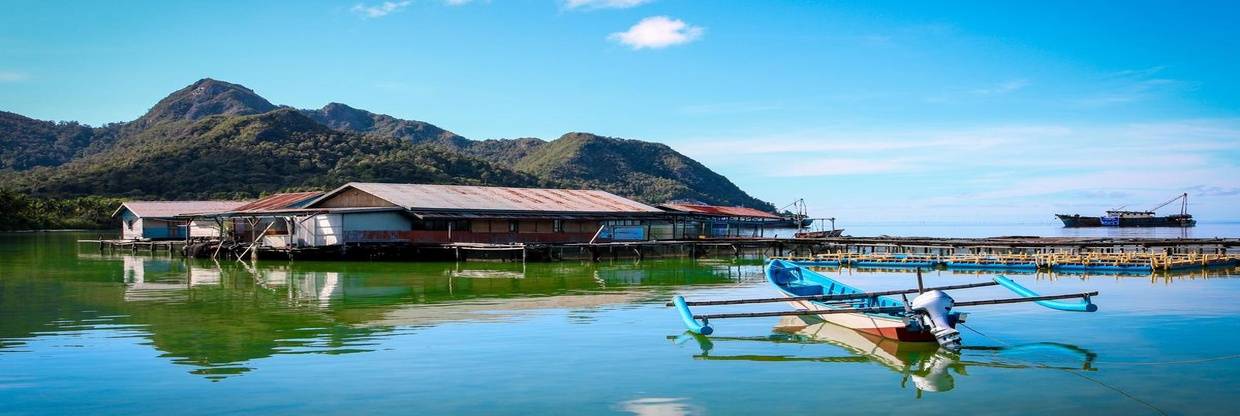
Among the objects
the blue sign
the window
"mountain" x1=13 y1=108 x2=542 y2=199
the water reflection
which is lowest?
the water reflection

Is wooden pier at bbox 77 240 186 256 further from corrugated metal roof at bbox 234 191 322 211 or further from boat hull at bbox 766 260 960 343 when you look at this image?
boat hull at bbox 766 260 960 343

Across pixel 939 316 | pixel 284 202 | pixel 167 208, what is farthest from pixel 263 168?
pixel 939 316

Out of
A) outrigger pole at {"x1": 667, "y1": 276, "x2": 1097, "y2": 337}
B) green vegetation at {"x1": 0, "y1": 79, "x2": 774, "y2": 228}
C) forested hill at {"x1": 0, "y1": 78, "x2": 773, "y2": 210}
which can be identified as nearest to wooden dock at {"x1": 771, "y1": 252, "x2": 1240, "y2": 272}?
outrigger pole at {"x1": 667, "y1": 276, "x2": 1097, "y2": 337}

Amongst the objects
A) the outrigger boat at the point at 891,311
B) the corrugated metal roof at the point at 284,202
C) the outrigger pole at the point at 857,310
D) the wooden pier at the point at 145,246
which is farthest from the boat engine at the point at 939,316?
the wooden pier at the point at 145,246

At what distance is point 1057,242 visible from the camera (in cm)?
4706

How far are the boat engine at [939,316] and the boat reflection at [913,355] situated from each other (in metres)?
0.27

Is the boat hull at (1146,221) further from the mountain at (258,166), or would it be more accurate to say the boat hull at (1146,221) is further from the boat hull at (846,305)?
the boat hull at (846,305)

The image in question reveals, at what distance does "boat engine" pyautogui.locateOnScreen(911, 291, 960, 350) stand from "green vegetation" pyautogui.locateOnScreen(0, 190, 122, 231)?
3432 inches

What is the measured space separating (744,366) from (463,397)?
4.72 m

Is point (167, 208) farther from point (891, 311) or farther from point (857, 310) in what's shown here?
point (891, 311)

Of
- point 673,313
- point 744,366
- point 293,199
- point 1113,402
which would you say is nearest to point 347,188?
point 293,199

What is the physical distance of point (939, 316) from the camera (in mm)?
15875

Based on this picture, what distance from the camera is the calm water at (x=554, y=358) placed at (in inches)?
A: 486

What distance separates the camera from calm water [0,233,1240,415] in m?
12.3
